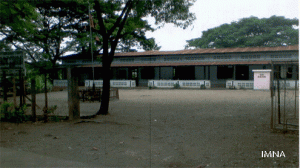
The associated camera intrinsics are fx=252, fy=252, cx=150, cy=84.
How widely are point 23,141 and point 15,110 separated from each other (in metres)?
2.98

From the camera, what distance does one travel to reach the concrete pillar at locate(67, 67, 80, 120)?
8.43m

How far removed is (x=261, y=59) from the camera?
2561cm

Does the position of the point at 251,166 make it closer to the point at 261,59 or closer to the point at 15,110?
the point at 15,110

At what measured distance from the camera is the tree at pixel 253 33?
116 ft

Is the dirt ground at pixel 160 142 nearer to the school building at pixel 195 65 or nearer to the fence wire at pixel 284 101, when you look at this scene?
the fence wire at pixel 284 101

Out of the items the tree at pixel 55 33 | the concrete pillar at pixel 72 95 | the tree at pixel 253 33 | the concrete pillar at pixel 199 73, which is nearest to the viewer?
the concrete pillar at pixel 72 95

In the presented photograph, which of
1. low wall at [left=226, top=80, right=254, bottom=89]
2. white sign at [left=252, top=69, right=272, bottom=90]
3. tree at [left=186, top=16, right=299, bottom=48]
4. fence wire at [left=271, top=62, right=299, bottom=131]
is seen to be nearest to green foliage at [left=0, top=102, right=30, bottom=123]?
fence wire at [left=271, top=62, right=299, bottom=131]

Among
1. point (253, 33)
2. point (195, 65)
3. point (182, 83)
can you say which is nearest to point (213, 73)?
point (195, 65)

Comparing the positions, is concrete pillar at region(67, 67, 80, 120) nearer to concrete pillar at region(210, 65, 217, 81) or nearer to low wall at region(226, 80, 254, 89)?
low wall at region(226, 80, 254, 89)

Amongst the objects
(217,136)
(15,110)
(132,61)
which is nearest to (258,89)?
(132,61)

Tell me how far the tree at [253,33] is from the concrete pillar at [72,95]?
32.4m

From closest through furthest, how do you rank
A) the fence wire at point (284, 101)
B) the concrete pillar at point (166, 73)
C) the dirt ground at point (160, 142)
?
the dirt ground at point (160, 142) < the fence wire at point (284, 101) < the concrete pillar at point (166, 73)

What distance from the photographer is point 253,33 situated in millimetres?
38500

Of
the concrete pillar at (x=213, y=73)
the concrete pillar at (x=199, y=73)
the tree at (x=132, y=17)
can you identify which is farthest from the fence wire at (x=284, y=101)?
the concrete pillar at (x=199, y=73)
